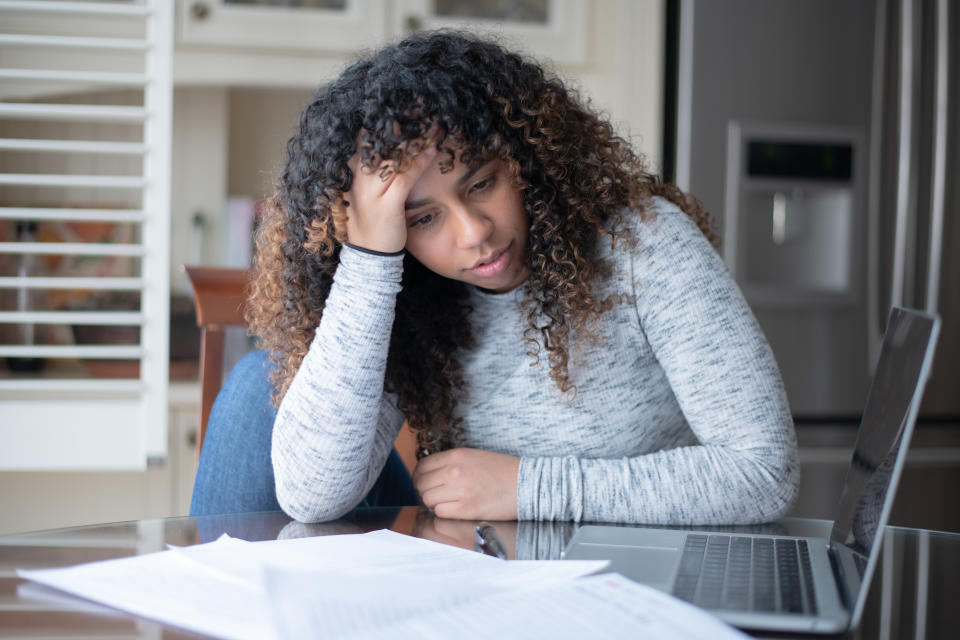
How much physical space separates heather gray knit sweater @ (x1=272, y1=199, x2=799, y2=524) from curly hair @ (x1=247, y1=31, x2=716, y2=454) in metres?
0.03

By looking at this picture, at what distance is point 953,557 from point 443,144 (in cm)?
61

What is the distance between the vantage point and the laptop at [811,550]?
2.00 ft

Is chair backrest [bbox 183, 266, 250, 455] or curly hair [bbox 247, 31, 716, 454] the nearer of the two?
curly hair [bbox 247, 31, 716, 454]

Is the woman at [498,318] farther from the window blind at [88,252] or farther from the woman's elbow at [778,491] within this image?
the window blind at [88,252]

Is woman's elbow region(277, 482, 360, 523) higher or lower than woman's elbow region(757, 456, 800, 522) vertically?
lower

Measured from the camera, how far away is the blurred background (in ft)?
6.22

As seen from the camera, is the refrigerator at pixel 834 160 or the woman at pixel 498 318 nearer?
the woman at pixel 498 318

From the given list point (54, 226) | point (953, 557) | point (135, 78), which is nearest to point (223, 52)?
point (135, 78)

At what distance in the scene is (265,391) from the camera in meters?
1.14

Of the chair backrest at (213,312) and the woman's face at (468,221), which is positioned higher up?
the woman's face at (468,221)

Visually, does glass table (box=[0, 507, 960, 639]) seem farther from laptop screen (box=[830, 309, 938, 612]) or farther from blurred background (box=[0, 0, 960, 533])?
blurred background (box=[0, 0, 960, 533])

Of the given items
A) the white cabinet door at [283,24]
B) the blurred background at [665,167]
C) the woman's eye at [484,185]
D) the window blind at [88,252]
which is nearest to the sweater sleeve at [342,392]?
the woman's eye at [484,185]

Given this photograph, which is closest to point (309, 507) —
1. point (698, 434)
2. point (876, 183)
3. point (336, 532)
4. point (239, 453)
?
point (336, 532)

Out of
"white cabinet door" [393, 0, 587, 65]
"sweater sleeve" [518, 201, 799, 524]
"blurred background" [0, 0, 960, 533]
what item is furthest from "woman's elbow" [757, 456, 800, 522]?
"white cabinet door" [393, 0, 587, 65]
